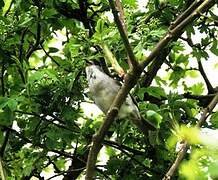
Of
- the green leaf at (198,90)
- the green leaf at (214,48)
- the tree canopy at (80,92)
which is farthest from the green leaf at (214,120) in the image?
the green leaf at (198,90)

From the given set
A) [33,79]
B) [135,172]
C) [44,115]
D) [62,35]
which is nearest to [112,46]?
[33,79]

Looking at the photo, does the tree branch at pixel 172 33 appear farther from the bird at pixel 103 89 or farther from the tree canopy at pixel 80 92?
the bird at pixel 103 89

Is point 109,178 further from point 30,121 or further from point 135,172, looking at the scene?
point 30,121

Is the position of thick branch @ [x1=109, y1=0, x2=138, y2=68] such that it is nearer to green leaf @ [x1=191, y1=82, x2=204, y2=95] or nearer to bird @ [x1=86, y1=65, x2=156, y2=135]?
bird @ [x1=86, y1=65, x2=156, y2=135]

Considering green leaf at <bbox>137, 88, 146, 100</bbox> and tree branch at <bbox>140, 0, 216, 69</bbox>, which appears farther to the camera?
green leaf at <bbox>137, 88, 146, 100</bbox>

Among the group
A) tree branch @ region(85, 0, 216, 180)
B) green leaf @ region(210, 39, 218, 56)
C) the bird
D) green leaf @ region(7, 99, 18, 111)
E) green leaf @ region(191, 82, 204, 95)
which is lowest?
tree branch @ region(85, 0, 216, 180)

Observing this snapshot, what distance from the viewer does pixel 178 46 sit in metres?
2.53

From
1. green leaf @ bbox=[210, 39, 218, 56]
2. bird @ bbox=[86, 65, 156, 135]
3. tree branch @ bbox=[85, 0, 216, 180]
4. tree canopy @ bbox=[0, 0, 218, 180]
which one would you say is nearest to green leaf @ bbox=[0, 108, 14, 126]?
tree canopy @ bbox=[0, 0, 218, 180]

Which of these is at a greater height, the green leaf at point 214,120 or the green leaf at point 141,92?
the green leaf at point 141,92

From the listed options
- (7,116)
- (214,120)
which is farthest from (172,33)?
(7,116)

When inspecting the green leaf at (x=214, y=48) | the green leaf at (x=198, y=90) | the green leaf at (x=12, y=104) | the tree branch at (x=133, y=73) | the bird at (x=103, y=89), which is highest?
the green leaf at (x=214, y=48)

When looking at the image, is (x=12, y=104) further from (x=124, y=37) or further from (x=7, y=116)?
(x=124, y=37)

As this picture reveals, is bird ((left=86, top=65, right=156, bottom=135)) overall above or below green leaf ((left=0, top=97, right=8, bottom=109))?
above

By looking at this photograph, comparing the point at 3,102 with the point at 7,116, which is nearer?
the point at 3,102
